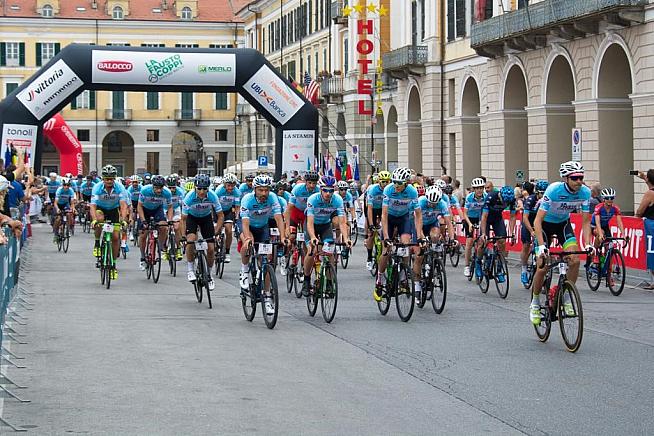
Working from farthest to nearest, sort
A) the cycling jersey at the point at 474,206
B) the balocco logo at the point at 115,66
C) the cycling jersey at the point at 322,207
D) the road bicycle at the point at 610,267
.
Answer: the balocco logo at the point at 115,66 → the cycling jersey at the point at 474,206 → the road bicycle at the point at 610,267 → the cycling jersey at the point at 322,207

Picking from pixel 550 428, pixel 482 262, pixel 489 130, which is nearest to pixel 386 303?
pixel 482 262

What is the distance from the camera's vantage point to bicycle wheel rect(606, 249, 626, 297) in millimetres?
19164

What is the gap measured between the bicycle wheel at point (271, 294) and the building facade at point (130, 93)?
84244 millimetres

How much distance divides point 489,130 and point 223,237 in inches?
839

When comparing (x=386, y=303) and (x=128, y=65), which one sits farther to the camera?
(x=128, y=65)

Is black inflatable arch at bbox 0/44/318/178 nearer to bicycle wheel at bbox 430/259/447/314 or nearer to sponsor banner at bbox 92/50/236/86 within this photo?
sponsor banner at bbox 92/50/236/86

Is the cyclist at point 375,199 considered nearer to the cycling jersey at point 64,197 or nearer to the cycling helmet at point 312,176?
the cycling helmet at point 312,176

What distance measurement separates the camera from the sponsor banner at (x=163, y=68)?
36469mm

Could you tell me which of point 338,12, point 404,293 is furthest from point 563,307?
point 338,12

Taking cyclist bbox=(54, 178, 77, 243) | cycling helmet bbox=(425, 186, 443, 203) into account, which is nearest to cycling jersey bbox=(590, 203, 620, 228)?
cycling helmet bbox=(425, 186, 443, 203)

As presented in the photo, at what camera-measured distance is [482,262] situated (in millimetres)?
19719

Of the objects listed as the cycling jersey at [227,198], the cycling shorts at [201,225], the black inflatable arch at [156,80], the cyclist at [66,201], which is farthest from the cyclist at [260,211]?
A: the black inflatable arch at [156,80]

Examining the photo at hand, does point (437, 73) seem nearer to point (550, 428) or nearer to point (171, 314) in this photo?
point (171, 314)

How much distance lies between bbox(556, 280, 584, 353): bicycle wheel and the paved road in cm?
Result: 16
